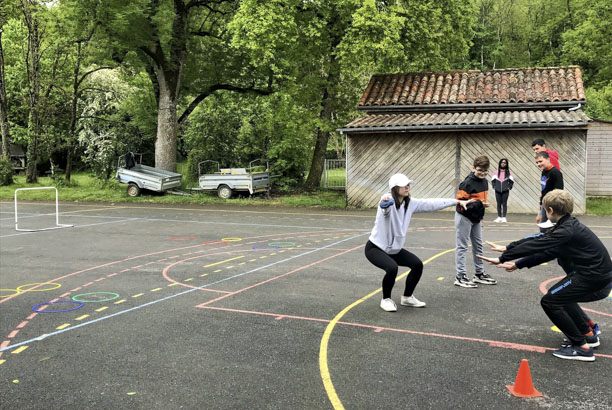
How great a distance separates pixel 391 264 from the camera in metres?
6.94

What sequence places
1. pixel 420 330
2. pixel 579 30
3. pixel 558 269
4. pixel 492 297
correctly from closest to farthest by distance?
pixel 420 330 → pixel 492 297 → pixel 558 269 → pixel 579 30

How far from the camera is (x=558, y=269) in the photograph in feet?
31.7

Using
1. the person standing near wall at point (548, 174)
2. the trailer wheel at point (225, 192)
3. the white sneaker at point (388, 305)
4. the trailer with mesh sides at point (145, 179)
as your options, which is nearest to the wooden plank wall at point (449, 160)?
the trailer wheel at point (225, 192)

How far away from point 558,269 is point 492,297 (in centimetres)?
255

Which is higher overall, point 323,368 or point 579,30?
point 579,30

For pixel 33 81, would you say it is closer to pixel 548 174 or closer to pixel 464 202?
pixel 548 174

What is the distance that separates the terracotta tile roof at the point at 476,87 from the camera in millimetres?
21203

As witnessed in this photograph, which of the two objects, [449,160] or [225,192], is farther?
[225,192]

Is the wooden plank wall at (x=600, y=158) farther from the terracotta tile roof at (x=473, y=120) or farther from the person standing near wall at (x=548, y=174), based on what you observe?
the person standing near wall at (x=548, y=174)

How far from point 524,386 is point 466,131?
1644cm

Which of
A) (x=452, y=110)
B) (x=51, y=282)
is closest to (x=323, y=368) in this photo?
(x=51, y=282)

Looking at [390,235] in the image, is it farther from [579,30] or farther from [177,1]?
[579,30]

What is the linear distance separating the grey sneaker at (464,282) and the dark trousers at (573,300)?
2811 mm

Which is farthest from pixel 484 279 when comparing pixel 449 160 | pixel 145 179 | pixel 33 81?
pixel 33 81
